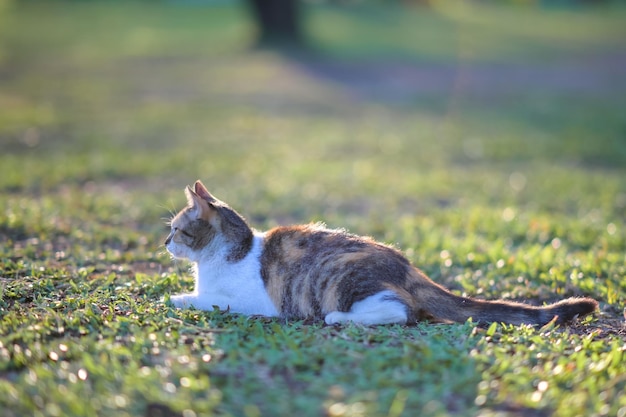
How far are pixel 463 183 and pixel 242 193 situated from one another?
3704 mm

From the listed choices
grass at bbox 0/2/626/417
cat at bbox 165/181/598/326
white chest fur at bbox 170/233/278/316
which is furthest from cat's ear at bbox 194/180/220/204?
grass at bbox 0/2/626/417

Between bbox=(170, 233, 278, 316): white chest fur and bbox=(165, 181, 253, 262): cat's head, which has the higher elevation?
bbox=(165, 181, 253, 262): cat's head

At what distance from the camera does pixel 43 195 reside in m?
9.99

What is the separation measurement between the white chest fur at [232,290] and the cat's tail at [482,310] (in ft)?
3.73

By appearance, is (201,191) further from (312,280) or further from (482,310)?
(482,310)

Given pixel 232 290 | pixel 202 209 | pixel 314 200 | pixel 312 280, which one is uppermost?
pixel 202 209

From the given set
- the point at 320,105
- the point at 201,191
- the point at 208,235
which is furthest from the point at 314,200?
the point at 320,105

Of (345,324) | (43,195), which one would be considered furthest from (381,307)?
(43,195)

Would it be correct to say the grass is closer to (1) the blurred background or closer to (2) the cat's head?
(1) the blurred background

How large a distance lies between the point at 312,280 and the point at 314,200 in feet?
16.6

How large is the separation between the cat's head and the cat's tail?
1.44 metres

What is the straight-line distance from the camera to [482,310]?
5.14 m

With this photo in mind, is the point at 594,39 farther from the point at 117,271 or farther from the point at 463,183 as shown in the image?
the point at 117,271

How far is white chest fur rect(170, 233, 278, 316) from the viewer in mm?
5328
